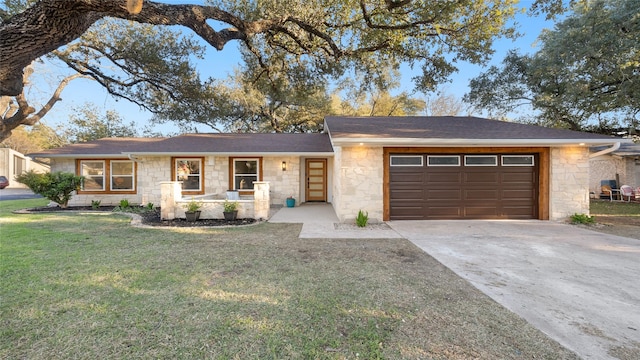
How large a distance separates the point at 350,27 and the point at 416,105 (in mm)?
16970

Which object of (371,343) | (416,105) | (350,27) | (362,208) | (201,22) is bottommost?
(371,343)

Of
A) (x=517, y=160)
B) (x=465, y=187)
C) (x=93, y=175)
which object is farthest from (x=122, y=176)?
(x=517, y=160)

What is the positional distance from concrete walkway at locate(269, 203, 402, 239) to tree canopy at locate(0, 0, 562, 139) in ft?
16.1

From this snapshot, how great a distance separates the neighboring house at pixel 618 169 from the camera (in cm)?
1535

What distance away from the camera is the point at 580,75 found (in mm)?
11828

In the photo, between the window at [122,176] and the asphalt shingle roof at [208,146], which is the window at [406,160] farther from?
the window at [122,176]

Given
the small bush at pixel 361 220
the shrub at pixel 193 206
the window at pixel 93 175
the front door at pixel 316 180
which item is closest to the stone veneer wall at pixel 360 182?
the small bush at pixel 361 220

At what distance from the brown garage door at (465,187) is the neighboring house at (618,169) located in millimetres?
11402

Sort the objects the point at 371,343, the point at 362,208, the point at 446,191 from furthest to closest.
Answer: the point at 446,191 < the point at 362,208 < the point at 371,343

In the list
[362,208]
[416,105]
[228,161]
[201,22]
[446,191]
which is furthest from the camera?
[416,105]

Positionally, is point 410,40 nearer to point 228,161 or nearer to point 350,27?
point 350,27

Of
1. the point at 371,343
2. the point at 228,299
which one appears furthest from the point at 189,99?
the point at 371,343

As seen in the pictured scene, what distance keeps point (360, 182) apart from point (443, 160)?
2995 millimetres

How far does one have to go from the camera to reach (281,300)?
3213mm
